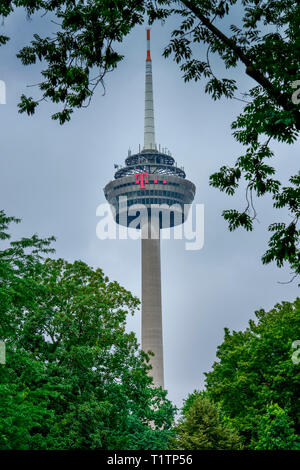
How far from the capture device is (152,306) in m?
123

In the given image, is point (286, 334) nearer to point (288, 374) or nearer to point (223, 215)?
point (288, 374)

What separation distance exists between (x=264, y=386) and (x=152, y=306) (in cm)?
8229

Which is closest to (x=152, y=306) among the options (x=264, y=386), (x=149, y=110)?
(x=149, y=110)

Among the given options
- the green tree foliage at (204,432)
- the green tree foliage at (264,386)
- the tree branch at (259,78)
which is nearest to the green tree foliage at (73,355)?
the green tree foliage at (204,432)

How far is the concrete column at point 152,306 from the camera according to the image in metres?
118

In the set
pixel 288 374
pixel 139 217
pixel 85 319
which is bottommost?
pixel 288 374

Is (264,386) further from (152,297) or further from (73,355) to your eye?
(152,297)

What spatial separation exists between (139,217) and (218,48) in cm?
11941

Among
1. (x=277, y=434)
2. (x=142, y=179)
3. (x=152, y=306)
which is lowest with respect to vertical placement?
(x=277, y=434)

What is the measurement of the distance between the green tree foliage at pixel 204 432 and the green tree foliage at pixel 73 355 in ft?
9.88

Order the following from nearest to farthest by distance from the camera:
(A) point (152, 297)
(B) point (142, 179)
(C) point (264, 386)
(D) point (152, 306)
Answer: (C) point (264, 386) < (D) point (152, 306) < (A) point (152, 297) < (B) point (142, 179)

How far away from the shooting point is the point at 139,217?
13412cm

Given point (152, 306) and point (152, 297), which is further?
point (152, 297)
